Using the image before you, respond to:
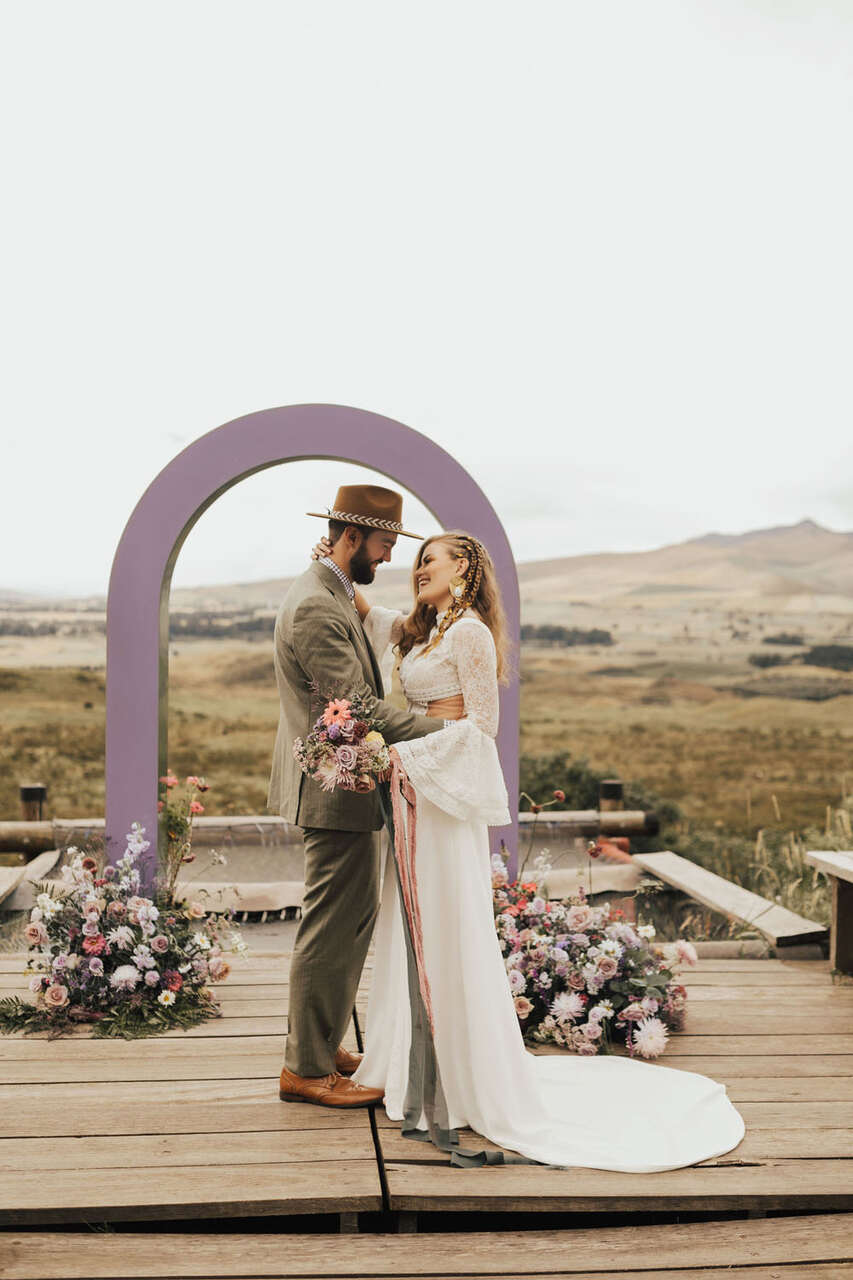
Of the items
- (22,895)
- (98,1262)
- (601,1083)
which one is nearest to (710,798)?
(22,895)

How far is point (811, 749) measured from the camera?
12.0 metres

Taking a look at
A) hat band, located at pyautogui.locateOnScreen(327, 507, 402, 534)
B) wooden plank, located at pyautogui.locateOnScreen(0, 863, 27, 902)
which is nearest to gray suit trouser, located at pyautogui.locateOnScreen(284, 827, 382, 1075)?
hat band, located at pyautogui.locateOnScreen(327, 507, 402, 534)

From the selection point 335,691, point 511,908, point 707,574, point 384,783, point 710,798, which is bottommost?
point 710,798

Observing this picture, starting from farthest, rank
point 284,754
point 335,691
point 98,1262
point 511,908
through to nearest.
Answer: point 511,908
point 284,754
point 335,691
point 98,1262

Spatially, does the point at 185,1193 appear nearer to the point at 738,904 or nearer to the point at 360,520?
the point at 360,520

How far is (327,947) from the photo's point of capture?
316cm

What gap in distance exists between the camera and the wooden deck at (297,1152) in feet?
8.50

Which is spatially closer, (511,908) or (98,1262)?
(98,1262)

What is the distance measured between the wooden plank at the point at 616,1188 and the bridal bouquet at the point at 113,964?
144 cm

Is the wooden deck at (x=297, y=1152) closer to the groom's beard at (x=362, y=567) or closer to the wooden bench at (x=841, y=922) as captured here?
the wooden bench at (x=841, y=922)

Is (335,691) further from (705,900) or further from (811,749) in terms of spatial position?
(811,749)

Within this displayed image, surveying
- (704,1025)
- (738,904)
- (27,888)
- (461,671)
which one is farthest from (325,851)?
(27,888)

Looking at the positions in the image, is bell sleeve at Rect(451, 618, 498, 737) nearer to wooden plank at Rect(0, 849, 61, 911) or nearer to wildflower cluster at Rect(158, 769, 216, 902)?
wildflower cluster at Rect(158, 769, 216, 902)

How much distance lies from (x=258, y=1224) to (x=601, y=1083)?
3.54ft
